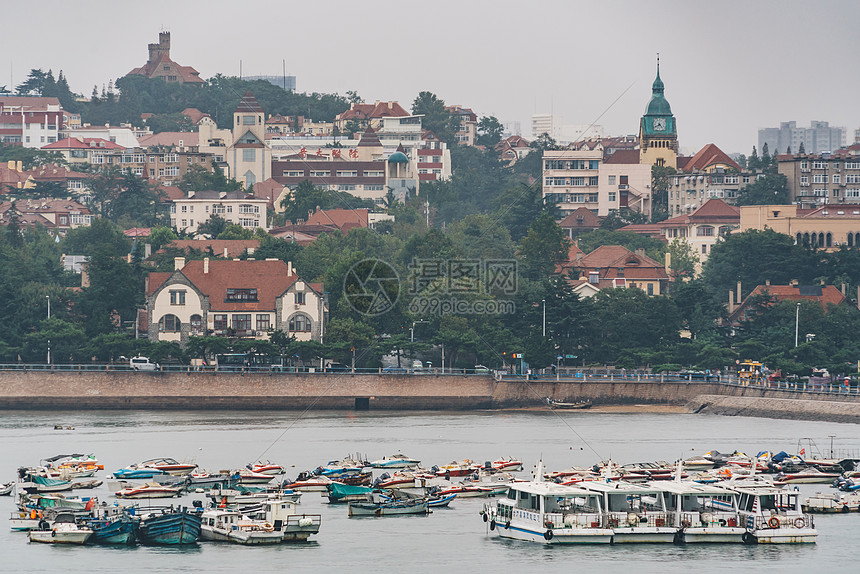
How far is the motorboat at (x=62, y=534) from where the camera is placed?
2277 inches

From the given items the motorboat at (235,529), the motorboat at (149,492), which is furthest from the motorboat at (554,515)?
the motorboat at (149,492)

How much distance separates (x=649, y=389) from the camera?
4122 inches

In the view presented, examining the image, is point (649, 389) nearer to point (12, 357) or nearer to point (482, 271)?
point (482, 271)

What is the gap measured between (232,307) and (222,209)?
64.1m

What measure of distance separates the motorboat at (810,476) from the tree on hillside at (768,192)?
362ft

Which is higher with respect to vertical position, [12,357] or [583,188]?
[583,188]

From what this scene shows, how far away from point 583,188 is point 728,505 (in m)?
135

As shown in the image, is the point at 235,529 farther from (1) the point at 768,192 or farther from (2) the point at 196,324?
(1) the point at 768,192

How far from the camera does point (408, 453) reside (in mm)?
80688

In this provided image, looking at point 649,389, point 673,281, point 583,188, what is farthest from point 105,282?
point 583,188

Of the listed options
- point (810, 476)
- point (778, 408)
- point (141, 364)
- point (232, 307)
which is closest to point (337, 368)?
point (232, 307)

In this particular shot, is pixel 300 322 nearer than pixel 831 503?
No

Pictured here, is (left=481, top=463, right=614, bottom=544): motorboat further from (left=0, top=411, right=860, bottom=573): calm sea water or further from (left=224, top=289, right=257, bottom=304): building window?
(left=224, top=289, right=257, bottom=304): building window

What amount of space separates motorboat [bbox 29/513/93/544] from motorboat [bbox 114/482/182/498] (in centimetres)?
927
